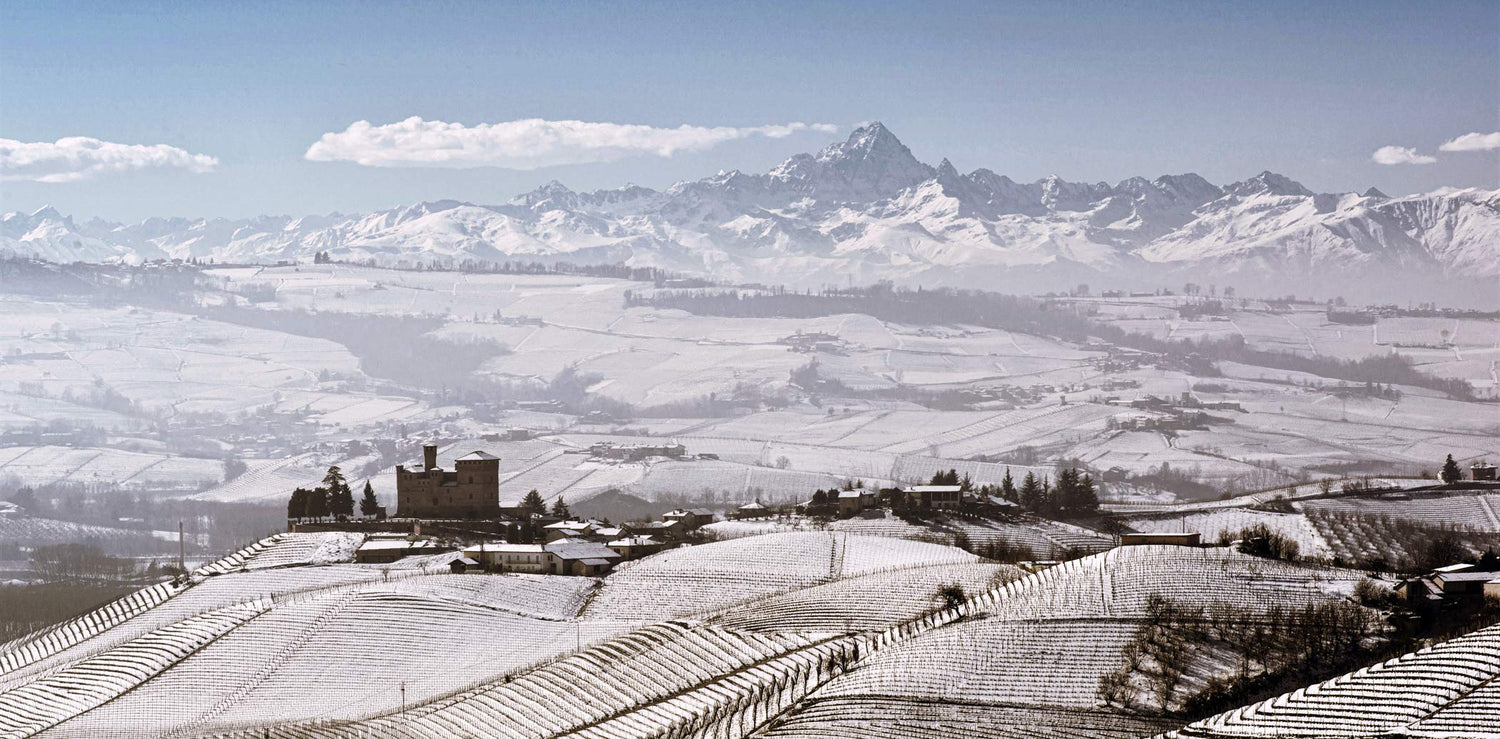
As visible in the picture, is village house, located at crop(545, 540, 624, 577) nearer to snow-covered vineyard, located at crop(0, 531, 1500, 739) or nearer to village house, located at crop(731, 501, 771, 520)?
snow-covered vineyard, located at crop(0, 531, 1500, 739)

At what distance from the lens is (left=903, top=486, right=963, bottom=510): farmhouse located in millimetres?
95625

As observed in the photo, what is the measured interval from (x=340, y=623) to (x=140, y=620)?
11.2 m

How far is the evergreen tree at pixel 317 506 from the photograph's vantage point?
94.4 m

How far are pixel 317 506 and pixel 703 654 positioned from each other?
3964cm

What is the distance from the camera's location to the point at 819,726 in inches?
1972

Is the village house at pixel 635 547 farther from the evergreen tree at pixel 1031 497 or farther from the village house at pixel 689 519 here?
the evergreen tree at pixel 1031 497

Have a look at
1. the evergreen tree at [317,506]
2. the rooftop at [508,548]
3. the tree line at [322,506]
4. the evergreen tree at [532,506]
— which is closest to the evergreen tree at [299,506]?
the tree line at [322,506]

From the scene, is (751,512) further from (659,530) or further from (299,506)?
(299,506)

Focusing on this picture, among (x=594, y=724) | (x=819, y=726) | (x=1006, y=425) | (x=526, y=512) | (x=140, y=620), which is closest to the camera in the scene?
(x=819, y=726)

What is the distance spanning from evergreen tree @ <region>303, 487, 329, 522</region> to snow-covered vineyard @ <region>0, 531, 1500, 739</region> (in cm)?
1334

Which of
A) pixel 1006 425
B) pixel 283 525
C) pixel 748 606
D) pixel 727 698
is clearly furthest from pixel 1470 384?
pixel 727 698

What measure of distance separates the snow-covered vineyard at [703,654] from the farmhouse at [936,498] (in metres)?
15.5

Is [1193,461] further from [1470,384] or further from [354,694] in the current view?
[354,694]

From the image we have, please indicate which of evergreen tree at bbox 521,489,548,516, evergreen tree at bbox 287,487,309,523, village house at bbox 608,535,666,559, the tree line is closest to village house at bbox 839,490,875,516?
village house at bbox 608,535,666,559
